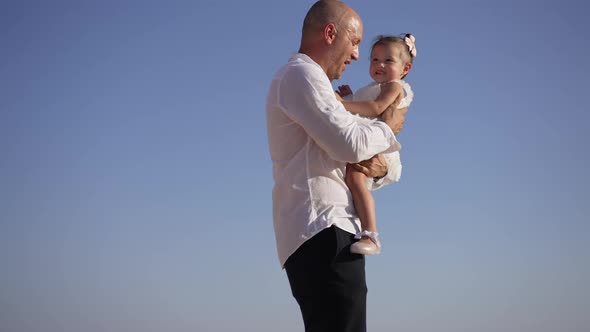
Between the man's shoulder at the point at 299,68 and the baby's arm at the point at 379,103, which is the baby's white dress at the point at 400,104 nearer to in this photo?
the baby's arm at the point at 379,103

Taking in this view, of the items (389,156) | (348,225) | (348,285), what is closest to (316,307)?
(348,285)

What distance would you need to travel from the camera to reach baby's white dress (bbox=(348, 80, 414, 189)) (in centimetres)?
362

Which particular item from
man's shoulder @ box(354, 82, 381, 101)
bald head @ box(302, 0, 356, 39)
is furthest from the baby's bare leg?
man's shoulder @ box(354, 82, 381, 101)

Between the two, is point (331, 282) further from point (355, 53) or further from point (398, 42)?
point (398, 42)

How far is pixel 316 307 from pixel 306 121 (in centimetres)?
87

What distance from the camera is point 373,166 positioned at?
11.2ft

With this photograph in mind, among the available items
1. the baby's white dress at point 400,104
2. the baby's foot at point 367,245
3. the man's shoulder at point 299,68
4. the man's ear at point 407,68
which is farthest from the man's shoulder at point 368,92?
the baby's foot at point 367,245

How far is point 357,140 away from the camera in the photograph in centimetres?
300

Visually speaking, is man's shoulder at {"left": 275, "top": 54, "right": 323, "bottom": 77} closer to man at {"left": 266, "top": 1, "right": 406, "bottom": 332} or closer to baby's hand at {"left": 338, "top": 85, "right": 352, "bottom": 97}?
man at {"left": 266, "top": 1, "right": 406, "bottom": 332}

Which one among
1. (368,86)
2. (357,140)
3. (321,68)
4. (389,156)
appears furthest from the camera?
(368,86)

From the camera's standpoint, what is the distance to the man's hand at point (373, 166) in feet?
11.0

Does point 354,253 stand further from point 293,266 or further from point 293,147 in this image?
point 293,147

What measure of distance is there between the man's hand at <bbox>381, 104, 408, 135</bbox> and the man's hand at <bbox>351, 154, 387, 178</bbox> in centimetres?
24

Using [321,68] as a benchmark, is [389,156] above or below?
below
